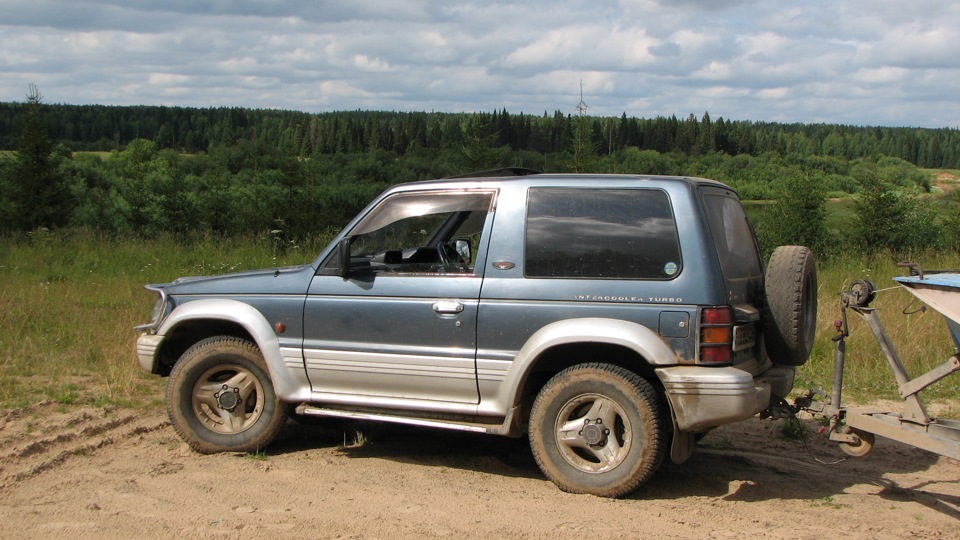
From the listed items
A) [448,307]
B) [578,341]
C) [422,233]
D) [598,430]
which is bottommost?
[598,430]

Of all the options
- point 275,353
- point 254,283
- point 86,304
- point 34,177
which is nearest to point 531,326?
point 275,353

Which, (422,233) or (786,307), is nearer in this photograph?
Answer: (786,307)

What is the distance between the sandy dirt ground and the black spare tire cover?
863 mm

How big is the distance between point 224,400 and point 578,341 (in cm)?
258

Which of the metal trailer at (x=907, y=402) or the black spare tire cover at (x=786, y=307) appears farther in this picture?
the black spare tire cover at (x=786, y=307)

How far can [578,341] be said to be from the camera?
5074mm

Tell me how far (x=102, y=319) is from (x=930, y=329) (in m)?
9.86

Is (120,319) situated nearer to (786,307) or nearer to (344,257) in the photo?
(344,257)

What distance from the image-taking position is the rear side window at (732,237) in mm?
5270

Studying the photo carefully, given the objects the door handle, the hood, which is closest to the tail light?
the door handle

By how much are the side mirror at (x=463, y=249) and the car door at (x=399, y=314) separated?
31 cm

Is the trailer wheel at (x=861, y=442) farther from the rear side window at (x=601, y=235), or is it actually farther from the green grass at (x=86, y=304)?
the green grass at (x=86, y=304)

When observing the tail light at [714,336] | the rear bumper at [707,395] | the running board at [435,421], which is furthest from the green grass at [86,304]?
the tail light at [714,336]

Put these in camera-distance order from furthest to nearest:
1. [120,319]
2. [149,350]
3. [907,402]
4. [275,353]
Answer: [120,319], [149,350], [275,353], [907,402]
